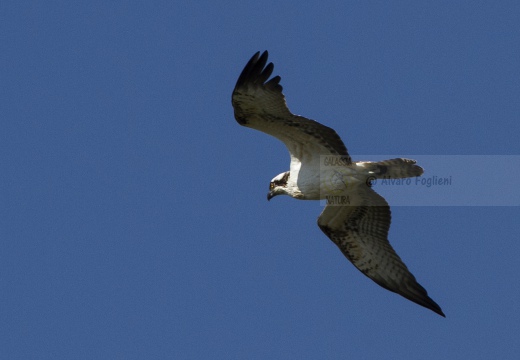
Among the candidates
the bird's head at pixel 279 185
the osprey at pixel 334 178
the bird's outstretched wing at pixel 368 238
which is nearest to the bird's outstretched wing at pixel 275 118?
the osprey at pixel 334 178

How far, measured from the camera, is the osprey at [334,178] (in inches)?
481

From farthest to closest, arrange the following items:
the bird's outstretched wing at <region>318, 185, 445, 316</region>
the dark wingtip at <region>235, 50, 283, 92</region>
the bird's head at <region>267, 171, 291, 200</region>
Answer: the bird's outstretched wing at <region>318, 185, 445, 316</region> → the bird's head at <region>267, 171, 291, 200</region> → the dark wingtip at <region>235, 50, 283, 92</region>

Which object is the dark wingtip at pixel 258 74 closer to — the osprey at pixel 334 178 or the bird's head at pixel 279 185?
the osprey at pixel 334 178

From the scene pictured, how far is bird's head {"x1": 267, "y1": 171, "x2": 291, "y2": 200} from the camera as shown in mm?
13148

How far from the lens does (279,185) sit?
13.2 m

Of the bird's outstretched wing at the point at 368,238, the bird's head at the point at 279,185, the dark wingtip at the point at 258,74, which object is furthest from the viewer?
the bird's outstretched wing at the point at 368,238

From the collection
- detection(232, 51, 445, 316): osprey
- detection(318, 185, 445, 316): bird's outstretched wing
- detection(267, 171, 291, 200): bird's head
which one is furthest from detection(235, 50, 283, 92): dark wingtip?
detection(318, 185, 445, 316): bird's outstretched wing

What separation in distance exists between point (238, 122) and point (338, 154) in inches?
61.8

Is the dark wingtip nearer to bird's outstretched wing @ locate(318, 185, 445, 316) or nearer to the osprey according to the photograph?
the osprey

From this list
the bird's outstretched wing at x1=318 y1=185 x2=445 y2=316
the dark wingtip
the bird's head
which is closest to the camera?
the dark wingtip

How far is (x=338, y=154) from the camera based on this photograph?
1277 centimetres

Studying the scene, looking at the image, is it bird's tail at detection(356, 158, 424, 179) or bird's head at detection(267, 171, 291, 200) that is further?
bird's head at detection(267, 171, 291, 200)

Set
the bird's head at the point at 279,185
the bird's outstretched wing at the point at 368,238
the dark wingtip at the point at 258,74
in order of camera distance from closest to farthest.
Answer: the dark wingtip at the point at 258,74
the bird's head at the point at 279,185
the bird's outstretched wing at the point at 368,238

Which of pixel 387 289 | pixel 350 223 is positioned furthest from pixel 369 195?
pixel 387 289
